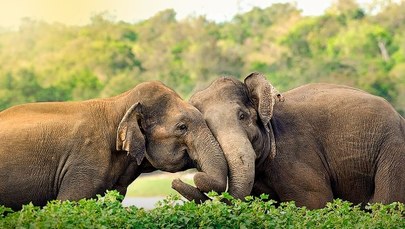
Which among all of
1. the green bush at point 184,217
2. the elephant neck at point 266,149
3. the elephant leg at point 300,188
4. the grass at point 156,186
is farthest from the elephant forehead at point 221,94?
the grass at point 156,186

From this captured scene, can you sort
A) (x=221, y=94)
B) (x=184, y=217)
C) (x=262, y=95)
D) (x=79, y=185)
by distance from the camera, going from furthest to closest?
(x=262, y=95) → (x=221, y=94) → (x=79, y=185) → (x=184, y=217)

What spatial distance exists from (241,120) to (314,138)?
819 mm

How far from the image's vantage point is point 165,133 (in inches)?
410

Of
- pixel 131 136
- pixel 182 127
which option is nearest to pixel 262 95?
pixel 182 127

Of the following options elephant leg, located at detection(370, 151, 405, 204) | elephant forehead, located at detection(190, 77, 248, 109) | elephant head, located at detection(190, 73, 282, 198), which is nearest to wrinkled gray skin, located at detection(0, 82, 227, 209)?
elephant head, located at detection(190, 73, 282, 198)

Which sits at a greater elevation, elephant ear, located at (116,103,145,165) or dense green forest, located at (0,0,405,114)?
elephant ear, located at (116,103,145,165)

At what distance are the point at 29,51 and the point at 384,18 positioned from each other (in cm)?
1673

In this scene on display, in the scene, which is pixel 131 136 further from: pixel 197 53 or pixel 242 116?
pixel 197 53

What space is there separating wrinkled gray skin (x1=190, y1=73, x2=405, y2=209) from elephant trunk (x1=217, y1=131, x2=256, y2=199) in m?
0.19

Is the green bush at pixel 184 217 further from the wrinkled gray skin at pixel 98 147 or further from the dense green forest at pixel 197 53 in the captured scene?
the dense green forest at pixel 197 53

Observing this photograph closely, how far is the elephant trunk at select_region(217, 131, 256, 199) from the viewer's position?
10070 millimetres

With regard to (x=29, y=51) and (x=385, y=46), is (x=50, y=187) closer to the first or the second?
(x=29, y=51)

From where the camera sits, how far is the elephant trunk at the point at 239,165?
1007cm

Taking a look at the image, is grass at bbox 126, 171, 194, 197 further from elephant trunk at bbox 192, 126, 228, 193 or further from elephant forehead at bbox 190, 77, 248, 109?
elephant trunk at bbox 192, 126, 228, 193
